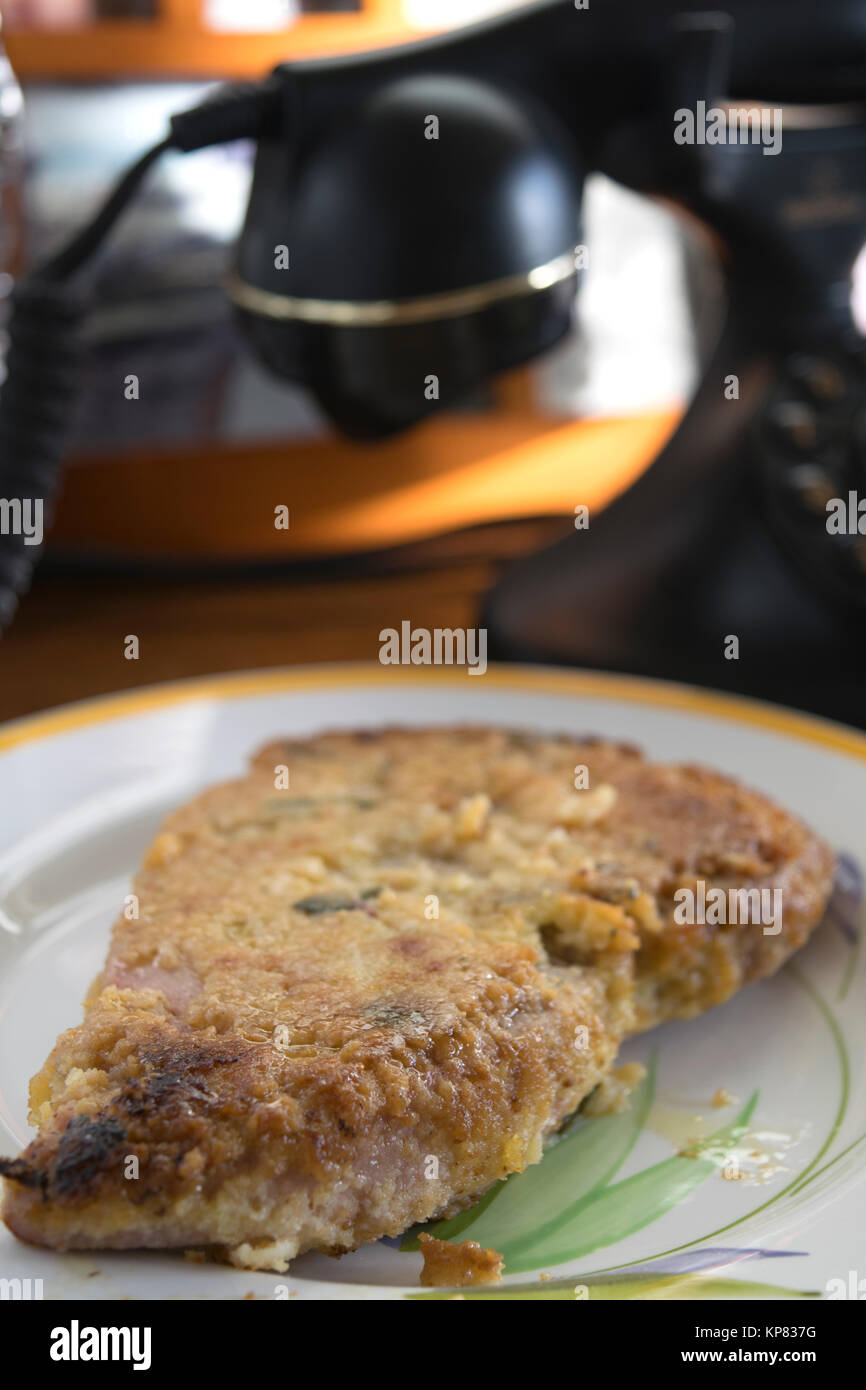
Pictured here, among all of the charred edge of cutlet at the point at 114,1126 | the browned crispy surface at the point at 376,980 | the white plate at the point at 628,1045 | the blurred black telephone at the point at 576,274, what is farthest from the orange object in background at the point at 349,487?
the charred edge of cutlet at the point at 114,1126

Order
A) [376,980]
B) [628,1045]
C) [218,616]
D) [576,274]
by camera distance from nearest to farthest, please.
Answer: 1. [376,980]
2. [628,1045]
3. [576,274]
4. [218,616]

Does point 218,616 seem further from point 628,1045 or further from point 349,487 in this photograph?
point 628,1045

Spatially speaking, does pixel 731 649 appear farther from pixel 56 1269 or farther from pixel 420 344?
pixel 56 1269

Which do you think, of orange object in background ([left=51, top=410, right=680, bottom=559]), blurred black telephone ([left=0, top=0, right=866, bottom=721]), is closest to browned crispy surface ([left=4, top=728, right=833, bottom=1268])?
blurred black telephone ([left=0, top=0, right=866, bottom=721])

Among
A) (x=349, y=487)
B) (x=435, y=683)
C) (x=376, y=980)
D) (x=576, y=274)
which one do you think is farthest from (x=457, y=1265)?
(x=349, y=487)

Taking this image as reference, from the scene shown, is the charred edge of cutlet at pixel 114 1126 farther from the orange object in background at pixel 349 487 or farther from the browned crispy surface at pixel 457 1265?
the orange object in background at pixel 349 487
